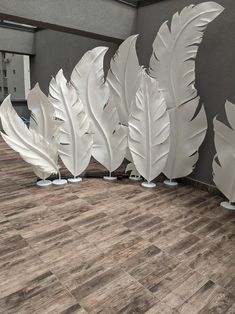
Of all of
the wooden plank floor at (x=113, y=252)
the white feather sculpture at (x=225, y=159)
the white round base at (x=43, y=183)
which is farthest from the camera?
the white round base at (x=43, y=183)

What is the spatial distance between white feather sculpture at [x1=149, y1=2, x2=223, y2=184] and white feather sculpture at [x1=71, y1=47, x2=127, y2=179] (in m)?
0.59

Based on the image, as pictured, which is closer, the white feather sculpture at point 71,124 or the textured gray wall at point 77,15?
the textured gray wall at point 77,15

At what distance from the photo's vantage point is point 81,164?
3.14 metres

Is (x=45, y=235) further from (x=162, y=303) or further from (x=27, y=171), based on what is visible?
(x=27, y=171)

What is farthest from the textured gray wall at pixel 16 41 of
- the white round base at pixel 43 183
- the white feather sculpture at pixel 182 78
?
the white feather sculpture at pixel 182 78

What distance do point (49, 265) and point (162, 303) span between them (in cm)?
74

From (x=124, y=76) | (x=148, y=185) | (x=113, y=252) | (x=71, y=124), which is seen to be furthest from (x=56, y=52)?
(x=113, y=252)

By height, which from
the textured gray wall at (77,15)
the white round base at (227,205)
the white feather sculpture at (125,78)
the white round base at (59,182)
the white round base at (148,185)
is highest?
the textured gray wall at (77,15)

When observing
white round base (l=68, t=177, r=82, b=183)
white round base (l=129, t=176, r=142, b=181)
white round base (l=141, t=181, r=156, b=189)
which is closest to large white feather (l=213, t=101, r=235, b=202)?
white round base (l=141, t=181, r=156, b=189)

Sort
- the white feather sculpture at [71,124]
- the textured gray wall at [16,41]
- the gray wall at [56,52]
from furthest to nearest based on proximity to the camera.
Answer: the textured gray wall at [16,41], the gray wall at [56,52], the white feather sculpture at [71,124]

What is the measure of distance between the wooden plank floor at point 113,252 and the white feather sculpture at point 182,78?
0.48 meters

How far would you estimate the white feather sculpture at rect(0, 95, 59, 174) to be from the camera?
2.64 metres

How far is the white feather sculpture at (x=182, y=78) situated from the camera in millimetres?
2633

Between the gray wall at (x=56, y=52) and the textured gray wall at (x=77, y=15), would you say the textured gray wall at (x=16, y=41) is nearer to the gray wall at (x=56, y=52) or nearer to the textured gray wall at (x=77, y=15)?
the gray wall at (x=56, y=52)
